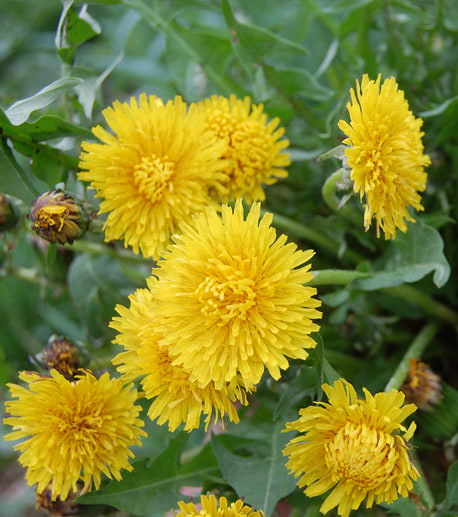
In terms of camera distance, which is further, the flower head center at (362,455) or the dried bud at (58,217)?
the dried bud at (58,217)

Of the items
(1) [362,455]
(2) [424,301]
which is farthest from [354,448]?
(2) [424,301]

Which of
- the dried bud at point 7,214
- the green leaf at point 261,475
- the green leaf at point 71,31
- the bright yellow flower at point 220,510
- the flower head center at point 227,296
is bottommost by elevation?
the green leaf at point 261,475

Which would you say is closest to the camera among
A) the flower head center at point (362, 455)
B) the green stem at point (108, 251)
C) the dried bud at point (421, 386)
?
the flower head center at point (362, 455)

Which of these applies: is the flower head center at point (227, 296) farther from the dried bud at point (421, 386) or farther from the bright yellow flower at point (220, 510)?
the dried bud at point (421, 386)

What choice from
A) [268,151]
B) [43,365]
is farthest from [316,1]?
[43,365]

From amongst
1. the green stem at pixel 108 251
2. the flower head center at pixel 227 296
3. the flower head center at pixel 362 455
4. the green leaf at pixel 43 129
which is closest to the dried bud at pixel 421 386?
the flower head center at pixel 362 455

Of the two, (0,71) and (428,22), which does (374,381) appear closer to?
(428,22)

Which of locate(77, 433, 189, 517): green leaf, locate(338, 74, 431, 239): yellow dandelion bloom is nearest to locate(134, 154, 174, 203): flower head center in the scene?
locate(338, 74, 431, 239): yellow dandelion bloom
